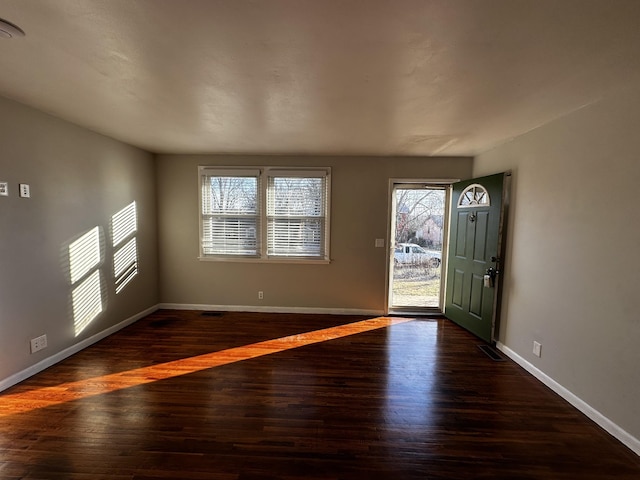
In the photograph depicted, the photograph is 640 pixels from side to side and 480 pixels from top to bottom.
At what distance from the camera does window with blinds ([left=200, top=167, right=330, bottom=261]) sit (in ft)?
13.6

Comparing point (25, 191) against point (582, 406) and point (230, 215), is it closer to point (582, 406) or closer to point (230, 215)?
point (230, 215)

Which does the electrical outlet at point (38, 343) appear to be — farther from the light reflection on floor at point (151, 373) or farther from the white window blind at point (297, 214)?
the white window blind at point (297, 214)

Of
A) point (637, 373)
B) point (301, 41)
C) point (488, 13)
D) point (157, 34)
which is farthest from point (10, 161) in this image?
point (637, 373)

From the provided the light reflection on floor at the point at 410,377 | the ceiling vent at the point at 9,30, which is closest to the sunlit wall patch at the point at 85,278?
the ceiling vent at the point at 9,30

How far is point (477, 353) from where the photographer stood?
3078 mm

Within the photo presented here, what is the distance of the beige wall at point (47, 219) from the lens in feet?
7.49

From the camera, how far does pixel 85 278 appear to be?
119 inches

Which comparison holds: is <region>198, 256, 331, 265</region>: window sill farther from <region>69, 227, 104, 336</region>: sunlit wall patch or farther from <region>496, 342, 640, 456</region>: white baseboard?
<region>496, 342, 640, 456</region>: white baseboard

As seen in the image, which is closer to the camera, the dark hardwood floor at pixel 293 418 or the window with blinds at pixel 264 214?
the dark hardwood floor at pixel 293 418

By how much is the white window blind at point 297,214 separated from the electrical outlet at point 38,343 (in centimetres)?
257

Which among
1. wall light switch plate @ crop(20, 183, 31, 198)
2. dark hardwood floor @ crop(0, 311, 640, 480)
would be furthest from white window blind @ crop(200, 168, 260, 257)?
wall light switch plate @ crop(20, 183, 31, 198)

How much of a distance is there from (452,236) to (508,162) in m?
1.22

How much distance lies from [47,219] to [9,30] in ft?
5.88

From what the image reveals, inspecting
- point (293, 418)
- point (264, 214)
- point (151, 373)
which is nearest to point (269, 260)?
point (264, 214)
